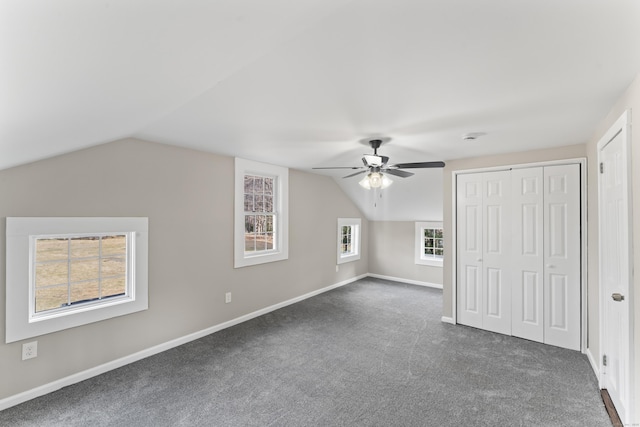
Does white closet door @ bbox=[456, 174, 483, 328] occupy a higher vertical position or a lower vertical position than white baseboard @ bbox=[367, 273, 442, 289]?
higher

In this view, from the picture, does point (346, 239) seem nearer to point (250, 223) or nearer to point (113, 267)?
point (250, 223)

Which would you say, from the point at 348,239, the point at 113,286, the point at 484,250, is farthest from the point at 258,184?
the point at 484,250

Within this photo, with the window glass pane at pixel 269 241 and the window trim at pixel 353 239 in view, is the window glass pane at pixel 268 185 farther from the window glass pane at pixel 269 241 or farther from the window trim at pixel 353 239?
the window trim at pixel 353 239

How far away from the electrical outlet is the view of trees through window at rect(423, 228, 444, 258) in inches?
227

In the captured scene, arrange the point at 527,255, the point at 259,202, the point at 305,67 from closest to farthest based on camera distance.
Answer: the point at 305,67 → the point at 527,255 → the point at 259,202

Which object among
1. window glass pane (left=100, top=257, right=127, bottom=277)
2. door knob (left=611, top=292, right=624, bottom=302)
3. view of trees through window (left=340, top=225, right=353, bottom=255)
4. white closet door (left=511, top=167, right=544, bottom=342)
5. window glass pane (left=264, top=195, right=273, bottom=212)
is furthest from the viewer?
view of trees through window (left=340, top=225, right=353, bottom=255)

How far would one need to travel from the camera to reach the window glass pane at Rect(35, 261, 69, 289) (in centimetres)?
243

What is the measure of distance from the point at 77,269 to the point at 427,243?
5538 millimetres

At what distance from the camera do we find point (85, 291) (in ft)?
8.84

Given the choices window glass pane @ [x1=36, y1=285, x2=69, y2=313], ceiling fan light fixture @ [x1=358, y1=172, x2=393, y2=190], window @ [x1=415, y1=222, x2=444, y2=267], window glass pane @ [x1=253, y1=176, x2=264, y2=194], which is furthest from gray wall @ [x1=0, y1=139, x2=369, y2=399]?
window @ [x1=415, y1=222, x2=444, y2=267]

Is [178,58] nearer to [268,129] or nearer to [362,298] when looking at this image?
[268,129]

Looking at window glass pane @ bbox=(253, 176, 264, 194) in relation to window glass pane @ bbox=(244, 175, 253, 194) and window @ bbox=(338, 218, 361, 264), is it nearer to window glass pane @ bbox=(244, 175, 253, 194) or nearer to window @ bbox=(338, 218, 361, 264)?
window glass pane @ bbox=(244, 175, 253, 194)

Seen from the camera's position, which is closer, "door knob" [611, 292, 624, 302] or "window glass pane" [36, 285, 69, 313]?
"door knob" [611, 292, 624, 302]

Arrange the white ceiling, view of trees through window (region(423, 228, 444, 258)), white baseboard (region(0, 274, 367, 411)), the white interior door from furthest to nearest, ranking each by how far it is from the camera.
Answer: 1. view of trees through window (region(423, 228, 444, 258))
2. white baseboard (region(0, 274, 367, 411))
3. the white interior door
4. the white ceiling
